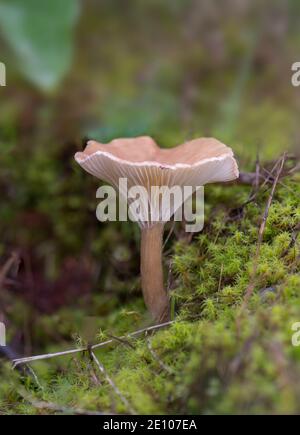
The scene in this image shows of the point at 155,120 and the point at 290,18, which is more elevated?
the point at 290,18

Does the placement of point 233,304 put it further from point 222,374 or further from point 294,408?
point 294,408

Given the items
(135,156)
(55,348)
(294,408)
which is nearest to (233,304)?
(294,408)

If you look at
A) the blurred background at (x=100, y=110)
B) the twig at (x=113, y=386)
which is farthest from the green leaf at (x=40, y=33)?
the twig at (x=113, y=386)

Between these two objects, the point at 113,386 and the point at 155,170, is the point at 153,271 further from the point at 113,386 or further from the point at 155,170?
the point at 113,386

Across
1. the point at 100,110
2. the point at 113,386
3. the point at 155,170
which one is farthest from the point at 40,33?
the point at 113,386

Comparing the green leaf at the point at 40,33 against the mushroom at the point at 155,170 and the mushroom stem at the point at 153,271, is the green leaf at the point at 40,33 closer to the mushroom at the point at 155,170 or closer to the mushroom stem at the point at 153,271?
the mushroom at the point at 155,170

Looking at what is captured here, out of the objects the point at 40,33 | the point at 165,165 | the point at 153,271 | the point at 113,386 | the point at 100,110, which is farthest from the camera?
the point at 100,110
